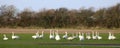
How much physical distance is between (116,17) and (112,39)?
103ft

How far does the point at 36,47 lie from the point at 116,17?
43.5 meters

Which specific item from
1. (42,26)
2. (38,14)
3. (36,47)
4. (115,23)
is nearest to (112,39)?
(36,47)

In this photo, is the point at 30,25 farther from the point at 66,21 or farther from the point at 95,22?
the point at 95,22

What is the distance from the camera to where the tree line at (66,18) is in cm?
6906

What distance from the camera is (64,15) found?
73500mm

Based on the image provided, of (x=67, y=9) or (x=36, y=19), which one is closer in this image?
(x=36, y=19)

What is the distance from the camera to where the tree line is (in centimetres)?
6906

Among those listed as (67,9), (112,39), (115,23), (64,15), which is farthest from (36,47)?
(67,9)

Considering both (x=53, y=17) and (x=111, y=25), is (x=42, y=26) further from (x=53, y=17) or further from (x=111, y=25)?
(x=111, y=25)

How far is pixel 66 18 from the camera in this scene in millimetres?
72812

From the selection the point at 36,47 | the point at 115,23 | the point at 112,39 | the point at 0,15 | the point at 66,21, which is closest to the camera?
the point at 36,47

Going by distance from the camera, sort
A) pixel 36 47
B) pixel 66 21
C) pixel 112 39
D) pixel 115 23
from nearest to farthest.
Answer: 1. pixel 36 47
2. pixel 112 39
3. pixel 115 23
4. pixel 66 21

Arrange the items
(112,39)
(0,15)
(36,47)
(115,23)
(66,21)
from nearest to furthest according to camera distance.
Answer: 1. (36,47)
2. (112,39)
3. (115,23)
4. (66,21)
5. (0,15)

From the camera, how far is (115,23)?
67375 millimetres
